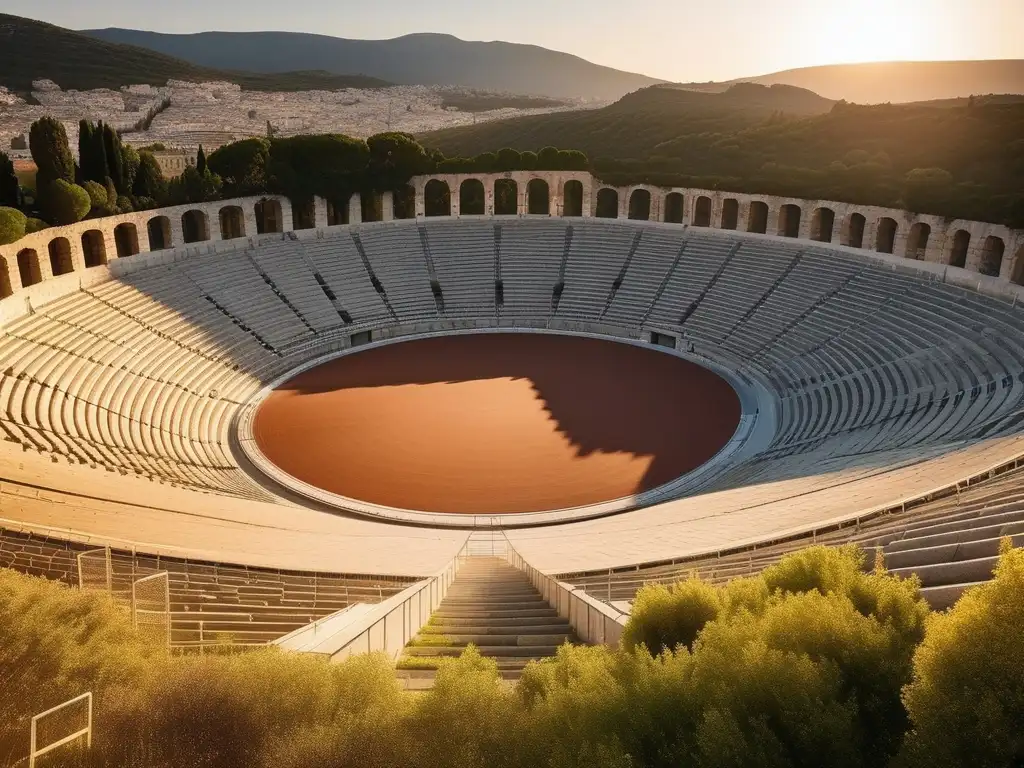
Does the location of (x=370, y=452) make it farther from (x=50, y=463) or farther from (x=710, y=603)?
(x=710, y=603)

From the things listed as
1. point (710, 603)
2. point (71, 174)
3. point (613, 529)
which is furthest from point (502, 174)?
point (710, 603)

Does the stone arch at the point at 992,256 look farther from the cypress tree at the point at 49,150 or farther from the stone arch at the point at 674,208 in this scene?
the cypress tree at the point at 49,150

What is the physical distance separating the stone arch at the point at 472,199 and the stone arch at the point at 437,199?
91 cm

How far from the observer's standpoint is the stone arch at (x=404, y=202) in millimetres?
47938

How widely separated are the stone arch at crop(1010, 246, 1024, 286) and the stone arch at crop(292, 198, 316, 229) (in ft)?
110

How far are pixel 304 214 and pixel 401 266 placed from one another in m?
6.85

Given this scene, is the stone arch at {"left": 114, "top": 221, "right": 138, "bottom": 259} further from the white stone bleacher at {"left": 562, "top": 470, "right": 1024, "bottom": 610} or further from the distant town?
the white stone bleacher at {"left": 562, "top": 470, "right": 1024, "bottom": 610}

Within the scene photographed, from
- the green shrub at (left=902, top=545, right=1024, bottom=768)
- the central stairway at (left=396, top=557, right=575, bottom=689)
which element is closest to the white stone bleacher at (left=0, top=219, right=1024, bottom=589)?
the central stairway at (left=396, top=557, right=575, bottom=689)

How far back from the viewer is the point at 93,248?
35.0 meters

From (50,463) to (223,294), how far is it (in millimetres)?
17645

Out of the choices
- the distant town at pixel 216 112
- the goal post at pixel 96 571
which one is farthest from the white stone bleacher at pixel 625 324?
the distant town at pixel 216 112

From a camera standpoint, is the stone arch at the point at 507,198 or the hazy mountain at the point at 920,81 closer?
the stone arch at the point at 507,198

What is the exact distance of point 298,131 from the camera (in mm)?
107312

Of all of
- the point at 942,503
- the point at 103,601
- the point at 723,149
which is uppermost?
the point at 723,149
